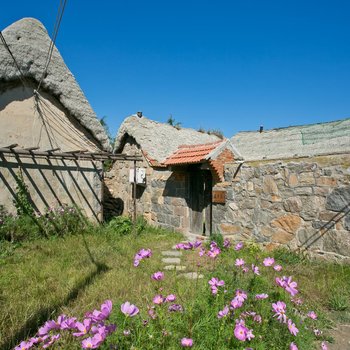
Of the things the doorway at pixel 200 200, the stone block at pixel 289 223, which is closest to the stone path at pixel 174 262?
the doorway at pixel 200 200

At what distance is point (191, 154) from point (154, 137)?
2082 mm

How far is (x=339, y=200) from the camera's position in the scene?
5.15 m

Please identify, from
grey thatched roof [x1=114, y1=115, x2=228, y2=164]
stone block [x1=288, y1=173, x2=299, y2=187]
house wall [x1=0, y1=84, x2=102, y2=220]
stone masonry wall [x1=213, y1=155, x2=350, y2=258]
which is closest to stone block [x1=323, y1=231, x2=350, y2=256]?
stone masonry wall [x1=213, y1=155, x2=350, y2=258]

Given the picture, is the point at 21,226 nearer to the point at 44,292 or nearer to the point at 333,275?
the point at 44,292

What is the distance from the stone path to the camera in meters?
4.67

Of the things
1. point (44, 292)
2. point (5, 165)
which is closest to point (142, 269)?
point (44, 292)

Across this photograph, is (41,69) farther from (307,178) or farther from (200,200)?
(307,178)

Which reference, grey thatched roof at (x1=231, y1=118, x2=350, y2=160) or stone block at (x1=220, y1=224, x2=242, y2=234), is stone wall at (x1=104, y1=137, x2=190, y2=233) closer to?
stone block at (x1=220, y1=224, x2=242, y2=234)

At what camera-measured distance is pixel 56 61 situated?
329 inches

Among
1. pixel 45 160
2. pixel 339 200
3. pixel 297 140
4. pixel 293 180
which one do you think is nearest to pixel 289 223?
pixel 293 180

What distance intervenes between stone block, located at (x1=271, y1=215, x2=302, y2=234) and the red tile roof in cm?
231

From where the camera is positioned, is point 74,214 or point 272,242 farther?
point 74,214

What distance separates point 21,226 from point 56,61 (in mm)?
4606

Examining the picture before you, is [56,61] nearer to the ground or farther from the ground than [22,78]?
farther from the ground
